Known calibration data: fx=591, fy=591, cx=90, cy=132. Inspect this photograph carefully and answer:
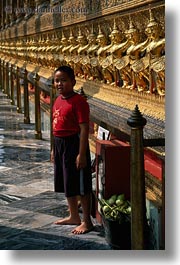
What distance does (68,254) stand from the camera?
3.02m

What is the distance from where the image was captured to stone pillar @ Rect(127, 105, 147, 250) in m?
2.71

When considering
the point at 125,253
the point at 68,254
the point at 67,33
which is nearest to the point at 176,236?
the point at 125,253

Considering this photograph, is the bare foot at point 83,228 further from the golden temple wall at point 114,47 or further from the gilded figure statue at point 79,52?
the gilded figure statue at point 79,52

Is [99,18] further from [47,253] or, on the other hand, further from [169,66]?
[47,253]

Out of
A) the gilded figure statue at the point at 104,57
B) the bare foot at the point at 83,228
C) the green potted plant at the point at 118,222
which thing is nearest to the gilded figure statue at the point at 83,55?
the gilded figure statue at the point at 104,57

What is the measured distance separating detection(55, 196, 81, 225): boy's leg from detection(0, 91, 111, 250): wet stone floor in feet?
0.14

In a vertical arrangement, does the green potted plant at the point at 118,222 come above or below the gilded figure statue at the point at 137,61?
below

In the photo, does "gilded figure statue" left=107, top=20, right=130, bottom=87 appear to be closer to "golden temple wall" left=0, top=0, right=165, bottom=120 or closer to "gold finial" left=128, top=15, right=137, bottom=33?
"golden temple wall" left=0, top=0, right=165, bottom=120

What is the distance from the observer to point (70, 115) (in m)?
3.55

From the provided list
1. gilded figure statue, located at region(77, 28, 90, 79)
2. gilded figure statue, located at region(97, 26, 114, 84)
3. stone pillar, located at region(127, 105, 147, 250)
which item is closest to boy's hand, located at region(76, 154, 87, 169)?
stone pillar, located at region(127, 105, 147, 250)

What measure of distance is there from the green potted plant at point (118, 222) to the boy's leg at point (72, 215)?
1.22ft

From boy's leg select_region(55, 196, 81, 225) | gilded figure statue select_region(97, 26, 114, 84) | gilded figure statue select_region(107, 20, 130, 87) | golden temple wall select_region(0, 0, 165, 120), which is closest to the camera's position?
golden temple wall select_region(0, 0, 165, 120)

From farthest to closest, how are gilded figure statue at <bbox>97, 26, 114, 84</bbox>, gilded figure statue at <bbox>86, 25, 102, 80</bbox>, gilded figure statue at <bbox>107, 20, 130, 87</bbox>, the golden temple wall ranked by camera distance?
1. gilded figure statue at <bbox>86, 25, 102, 80</bbox>
2. gilded figure statue at <bbox>97, 26, 114, 84</bbox>
3. gilded figure statue at <bbox>107, 20, 130, 87</bbox>
4. the golden temple wall

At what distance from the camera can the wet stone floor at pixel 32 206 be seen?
3451mm
